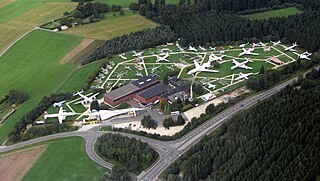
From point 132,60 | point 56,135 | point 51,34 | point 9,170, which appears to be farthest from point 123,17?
point 9,170

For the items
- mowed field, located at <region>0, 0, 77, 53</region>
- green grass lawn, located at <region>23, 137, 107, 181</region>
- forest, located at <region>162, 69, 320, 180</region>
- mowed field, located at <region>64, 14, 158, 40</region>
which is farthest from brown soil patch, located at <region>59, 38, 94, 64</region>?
forest, located at <region>162, 69, 320, 180</region>

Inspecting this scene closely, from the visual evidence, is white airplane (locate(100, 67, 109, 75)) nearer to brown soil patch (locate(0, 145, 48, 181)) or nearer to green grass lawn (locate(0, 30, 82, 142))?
green grass lawn (locate(0, 30, 82, 142))

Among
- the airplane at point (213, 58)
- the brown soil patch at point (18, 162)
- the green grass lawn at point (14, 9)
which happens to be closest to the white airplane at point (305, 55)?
the airplane at point (213, 58)

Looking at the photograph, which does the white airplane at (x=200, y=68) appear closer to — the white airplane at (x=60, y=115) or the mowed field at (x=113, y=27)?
the white airplane at (x=60, y=115)

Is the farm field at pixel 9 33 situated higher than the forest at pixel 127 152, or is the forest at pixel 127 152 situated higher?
the farm field at pixel 9 33

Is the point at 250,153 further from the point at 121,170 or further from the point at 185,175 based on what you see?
the point at 121,170
